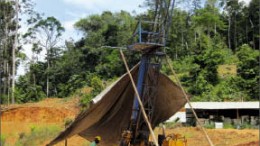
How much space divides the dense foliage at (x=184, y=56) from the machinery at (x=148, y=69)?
21214mm

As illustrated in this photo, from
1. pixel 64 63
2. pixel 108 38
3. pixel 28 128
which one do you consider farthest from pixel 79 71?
pixel 28 128

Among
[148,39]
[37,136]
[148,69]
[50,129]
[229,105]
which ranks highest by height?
[148,39]

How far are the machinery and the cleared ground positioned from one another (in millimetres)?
5921

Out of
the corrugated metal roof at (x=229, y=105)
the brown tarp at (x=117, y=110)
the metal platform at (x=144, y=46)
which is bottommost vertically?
the corrugated metal roof at (x=229, y=105)

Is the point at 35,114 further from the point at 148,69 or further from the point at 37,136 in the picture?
the point at 148,69

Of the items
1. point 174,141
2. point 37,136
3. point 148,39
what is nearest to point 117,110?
point 174,141

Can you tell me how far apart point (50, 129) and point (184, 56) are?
2180cm

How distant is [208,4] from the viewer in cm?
5466

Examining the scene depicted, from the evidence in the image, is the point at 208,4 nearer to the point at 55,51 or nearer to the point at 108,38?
the point at 108,38

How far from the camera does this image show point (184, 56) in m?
43.7

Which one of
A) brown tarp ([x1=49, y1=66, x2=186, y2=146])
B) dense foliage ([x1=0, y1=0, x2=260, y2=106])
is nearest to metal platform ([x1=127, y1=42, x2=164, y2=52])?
brown tarp ([x1=49, y1=66, x2=186, y2=146])

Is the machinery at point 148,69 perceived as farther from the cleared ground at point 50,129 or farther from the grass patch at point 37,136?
the grass patch at point 37,136

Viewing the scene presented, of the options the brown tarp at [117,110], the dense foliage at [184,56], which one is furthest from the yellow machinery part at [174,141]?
the dense foliage at [184,56]

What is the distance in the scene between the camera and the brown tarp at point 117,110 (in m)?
9.84
